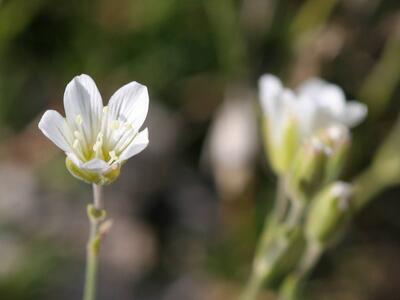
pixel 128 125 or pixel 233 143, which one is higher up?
pixel 233 143

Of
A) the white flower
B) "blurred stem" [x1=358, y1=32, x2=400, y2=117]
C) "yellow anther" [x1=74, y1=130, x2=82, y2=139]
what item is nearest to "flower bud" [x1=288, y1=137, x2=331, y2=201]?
the white flower

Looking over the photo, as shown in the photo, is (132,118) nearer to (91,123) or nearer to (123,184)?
(91,123)

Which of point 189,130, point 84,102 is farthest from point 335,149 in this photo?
point 189,130

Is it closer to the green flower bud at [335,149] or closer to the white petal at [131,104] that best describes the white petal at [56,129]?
the white petal at [131,104]

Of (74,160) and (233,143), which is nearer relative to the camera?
(74,160)

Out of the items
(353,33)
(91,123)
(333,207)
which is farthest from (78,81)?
(353,33)

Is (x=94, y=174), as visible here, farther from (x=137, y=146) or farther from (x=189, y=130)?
(x=189, y=130)

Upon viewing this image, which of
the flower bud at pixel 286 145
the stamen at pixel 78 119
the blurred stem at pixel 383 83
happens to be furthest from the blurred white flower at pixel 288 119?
the blurred stem at pixel 383 83
